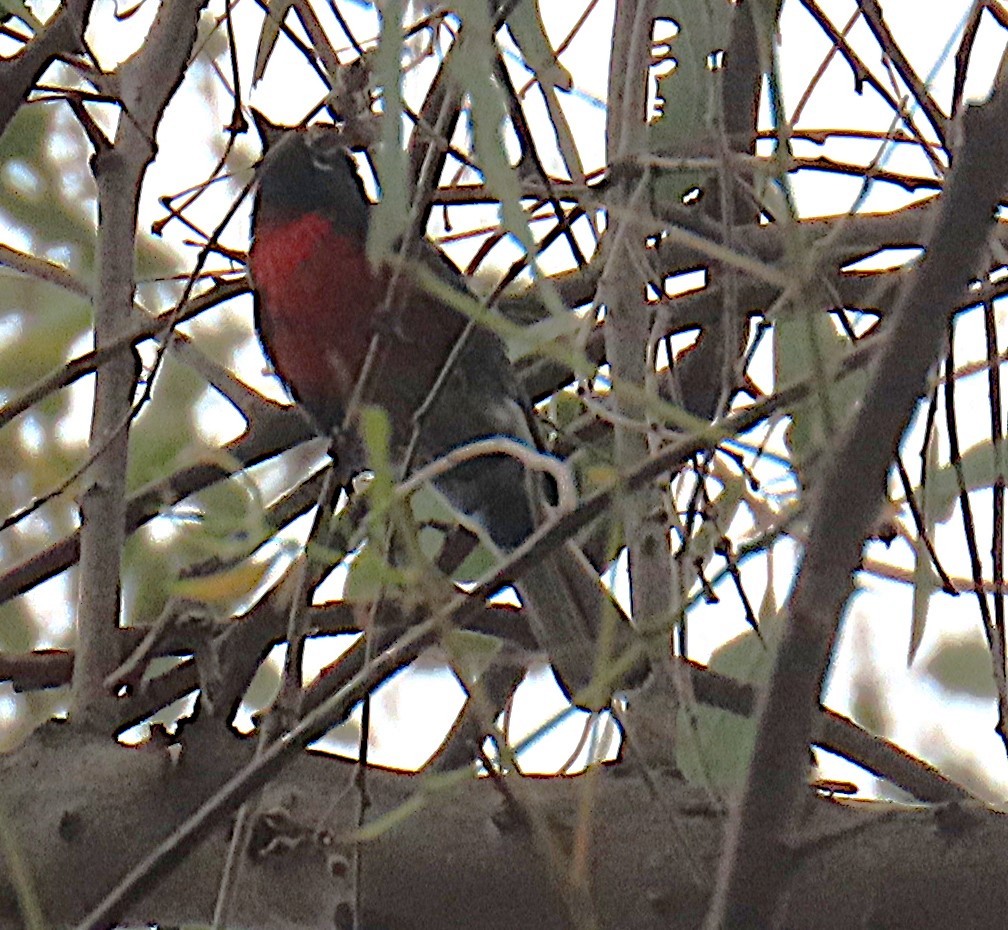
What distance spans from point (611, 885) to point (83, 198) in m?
0.94

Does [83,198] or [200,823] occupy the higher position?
[83,198]

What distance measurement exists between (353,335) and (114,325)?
68cm

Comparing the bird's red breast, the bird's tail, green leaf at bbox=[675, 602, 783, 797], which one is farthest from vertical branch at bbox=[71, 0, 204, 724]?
the bird's red breast

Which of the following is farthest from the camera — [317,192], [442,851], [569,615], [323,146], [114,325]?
[317,192]

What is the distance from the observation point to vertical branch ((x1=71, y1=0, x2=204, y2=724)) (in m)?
1.21

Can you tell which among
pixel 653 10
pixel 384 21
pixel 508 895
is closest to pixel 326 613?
pixel 508 895

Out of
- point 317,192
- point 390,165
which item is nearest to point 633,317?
point 390,165

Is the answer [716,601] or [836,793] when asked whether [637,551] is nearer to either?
[716,601]

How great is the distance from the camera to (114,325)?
1.31m

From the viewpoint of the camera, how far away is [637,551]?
1069 millimetres

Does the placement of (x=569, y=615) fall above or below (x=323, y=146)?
below

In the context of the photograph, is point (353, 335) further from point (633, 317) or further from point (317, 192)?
point (633, 317)

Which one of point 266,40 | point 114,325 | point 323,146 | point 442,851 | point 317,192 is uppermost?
point 317,192

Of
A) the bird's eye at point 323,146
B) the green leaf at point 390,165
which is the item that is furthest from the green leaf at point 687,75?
the green leaf at point 390,165
